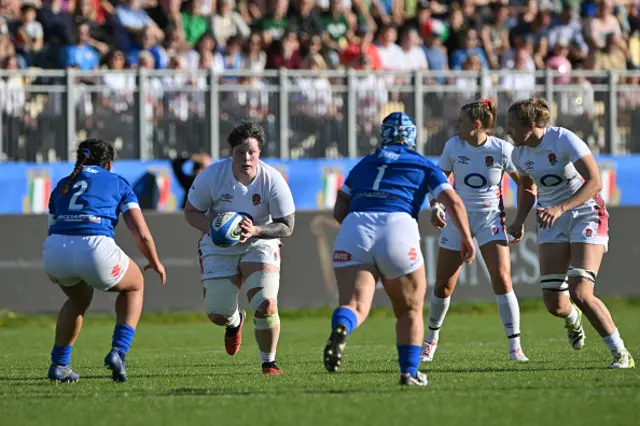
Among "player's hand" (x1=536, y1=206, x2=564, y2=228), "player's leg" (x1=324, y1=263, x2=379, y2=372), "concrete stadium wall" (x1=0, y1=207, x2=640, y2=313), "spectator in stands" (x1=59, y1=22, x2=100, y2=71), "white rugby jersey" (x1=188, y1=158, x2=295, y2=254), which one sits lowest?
"concrete stadium wall" (x1=0, y1=207, x2=640, y2=313)

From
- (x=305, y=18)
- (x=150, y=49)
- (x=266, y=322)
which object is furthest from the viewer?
(x=305, y=18)

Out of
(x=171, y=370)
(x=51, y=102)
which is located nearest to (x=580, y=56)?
(x=51, y=102)

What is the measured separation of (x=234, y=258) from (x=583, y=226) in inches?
115

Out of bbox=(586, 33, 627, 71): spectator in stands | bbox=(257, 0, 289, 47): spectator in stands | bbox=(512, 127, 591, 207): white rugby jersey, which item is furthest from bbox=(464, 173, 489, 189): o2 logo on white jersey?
bbox=(586, 33, 627, 71): spectator in stands

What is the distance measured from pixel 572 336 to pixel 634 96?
9.85m

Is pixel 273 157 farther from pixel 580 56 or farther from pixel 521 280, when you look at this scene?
pixel 580 56

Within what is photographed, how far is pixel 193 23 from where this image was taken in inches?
869

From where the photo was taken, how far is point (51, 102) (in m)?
19.2

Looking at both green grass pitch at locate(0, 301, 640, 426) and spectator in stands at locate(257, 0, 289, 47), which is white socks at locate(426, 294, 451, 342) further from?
spectator in stands at locate(257, 0, 289, 47)

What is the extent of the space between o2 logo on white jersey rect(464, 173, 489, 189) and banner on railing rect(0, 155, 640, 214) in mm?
7621

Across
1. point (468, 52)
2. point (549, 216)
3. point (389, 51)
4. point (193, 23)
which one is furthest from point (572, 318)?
point (193, 23)

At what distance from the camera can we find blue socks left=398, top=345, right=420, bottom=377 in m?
9.41

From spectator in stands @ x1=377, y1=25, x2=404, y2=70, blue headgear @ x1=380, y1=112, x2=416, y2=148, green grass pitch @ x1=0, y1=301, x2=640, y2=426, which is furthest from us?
spectator in stands @ x1=377, y1=25, x2=404, y2=70

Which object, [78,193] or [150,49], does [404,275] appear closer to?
[78,193]
